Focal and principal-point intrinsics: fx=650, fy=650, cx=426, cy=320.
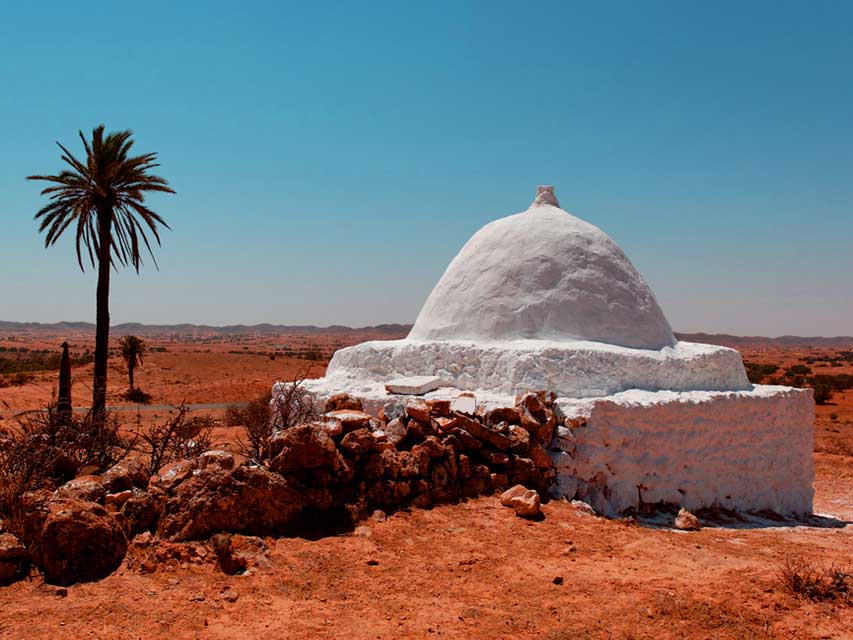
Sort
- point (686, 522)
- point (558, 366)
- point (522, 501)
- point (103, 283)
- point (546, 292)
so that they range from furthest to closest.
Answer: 1. point (103, 283)
2. point (546, 292)
3. point (558, 366)
4. point (686, 522)
5. point (522, 501)

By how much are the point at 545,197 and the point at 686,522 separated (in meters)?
6.11

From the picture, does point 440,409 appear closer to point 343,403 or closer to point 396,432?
point 396,432

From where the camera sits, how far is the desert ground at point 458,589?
402 cm

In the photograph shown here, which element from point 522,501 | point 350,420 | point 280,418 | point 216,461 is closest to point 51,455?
point 216,461

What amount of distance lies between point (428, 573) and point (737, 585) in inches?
88.2

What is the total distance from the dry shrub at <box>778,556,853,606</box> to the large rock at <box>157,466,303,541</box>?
384 centimetres

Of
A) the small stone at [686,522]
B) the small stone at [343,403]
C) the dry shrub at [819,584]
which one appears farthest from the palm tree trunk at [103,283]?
the dry shrub at [819,584]

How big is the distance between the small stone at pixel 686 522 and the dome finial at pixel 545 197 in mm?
5809

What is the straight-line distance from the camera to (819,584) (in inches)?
180

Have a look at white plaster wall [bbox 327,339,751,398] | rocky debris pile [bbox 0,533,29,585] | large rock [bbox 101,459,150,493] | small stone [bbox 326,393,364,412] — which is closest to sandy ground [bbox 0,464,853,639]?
rocky debris pile [bbox 0,533,29,585]

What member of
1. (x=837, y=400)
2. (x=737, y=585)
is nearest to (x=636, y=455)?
(x=737, y=585)

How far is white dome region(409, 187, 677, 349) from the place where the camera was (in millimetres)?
9414

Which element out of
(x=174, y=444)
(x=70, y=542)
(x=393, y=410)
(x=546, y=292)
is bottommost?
(x=70, y=542)

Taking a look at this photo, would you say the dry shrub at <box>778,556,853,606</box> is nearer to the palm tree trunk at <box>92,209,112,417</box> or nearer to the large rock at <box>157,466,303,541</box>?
the large rock at <box>157,466,303,541</box>
